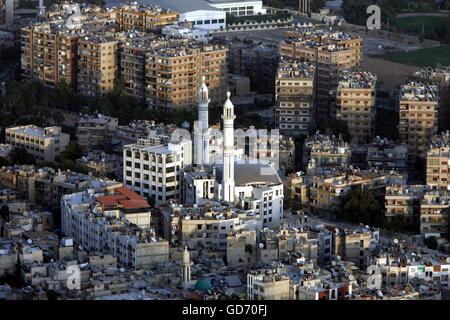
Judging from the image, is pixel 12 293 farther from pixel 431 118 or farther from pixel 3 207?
pixel 431 118

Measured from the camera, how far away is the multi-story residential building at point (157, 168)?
37406 millimetres

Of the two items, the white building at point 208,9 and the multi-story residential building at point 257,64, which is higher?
the white building at point 208,9

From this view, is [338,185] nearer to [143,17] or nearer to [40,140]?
[40,140]

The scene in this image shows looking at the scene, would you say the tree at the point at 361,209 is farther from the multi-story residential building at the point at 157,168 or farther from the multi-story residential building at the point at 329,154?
the multi-story residential building at the point at 157,168

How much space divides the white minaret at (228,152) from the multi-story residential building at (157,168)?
6.27ft

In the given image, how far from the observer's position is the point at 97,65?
4962 cm

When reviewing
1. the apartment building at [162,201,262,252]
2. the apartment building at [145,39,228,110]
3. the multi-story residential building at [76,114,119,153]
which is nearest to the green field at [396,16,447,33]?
the apartment building at [145,39,228,110]

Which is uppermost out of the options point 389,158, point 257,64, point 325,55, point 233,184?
point 325,55

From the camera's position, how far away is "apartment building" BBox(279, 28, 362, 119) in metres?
47.2

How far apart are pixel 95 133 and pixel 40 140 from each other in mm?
1934

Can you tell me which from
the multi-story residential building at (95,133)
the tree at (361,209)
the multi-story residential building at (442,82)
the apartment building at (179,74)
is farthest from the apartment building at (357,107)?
the tree at (361,209)

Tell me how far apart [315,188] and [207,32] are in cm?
1923

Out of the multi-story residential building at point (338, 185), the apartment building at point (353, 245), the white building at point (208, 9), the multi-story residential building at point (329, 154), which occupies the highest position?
the white building at point (208, 9)

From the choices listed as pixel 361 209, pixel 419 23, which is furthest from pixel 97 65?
pixel 419 23
